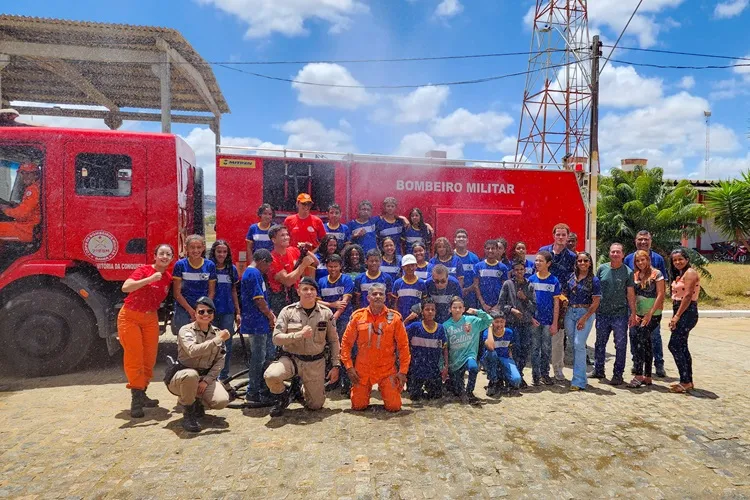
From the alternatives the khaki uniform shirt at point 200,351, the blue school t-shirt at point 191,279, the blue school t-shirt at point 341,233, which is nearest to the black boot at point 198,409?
the khaki uniform shirt at point 200,351

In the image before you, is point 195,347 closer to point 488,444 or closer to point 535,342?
point 488,444

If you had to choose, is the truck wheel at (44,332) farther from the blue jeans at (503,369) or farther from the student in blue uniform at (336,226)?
the blue jeans at (503,369)

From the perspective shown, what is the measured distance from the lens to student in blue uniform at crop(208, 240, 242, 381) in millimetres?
5477

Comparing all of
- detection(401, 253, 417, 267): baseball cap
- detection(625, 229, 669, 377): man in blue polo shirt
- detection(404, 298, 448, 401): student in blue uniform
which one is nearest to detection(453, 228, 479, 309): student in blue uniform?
detection(401, 253, 417, 267): baseball cap

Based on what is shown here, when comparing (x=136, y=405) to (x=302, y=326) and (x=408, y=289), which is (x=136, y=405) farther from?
(x=408, y=289)

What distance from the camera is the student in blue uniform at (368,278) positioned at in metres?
5.65

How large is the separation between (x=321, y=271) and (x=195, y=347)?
1785 mm

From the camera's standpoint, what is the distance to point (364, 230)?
261 inches

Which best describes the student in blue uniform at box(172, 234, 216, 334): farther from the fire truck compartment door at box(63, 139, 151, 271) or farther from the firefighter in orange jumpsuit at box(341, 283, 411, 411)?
the firefighter in orange jumpsuit at box(341, 283, 411, 411)

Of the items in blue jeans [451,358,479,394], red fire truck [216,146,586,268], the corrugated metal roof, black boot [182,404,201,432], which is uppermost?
the corrugated metal roof

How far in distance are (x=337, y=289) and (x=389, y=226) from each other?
4.79 feet

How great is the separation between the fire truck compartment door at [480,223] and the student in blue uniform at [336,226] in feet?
4.93

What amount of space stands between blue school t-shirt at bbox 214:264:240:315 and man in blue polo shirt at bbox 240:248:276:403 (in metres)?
0.26

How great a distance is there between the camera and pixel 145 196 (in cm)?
607
